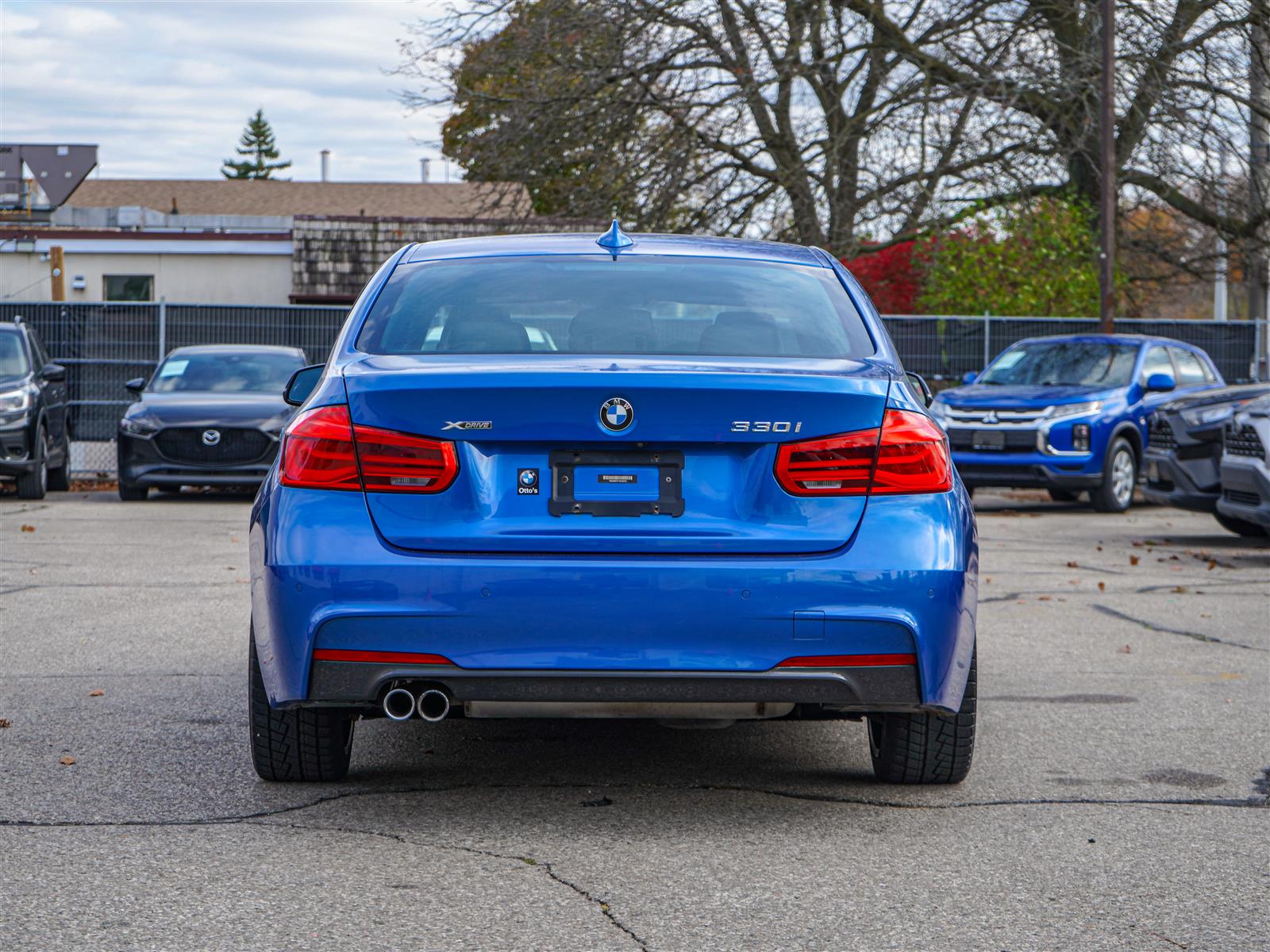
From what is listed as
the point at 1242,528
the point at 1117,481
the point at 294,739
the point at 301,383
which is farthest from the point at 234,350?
the point at 294,739

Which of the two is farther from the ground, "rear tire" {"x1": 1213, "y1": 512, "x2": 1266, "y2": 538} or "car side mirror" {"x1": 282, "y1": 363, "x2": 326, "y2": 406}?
"car side mirror" {"x1": 282, "y1": 363, "x2": 326, "y2": 406}

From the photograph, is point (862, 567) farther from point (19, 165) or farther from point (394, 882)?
point (19, 165)

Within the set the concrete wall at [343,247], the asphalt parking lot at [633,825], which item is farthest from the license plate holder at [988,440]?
the concrete wall at [343,247]

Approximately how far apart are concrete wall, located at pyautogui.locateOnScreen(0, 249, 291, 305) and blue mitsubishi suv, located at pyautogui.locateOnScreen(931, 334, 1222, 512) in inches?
844

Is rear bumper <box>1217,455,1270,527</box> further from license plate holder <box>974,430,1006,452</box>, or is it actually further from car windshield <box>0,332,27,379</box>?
car windshield <box>0,332,27,379</box>

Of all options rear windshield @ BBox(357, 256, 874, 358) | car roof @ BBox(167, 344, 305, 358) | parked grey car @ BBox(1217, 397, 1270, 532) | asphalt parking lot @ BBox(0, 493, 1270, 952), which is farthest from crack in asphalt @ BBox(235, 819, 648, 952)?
car roof @ BBox(167, 344, 305, 358)

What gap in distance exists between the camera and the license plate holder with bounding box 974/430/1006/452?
54.7 ft

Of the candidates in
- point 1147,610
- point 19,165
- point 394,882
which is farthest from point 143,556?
point 19,165

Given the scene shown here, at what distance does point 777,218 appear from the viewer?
25016 mm

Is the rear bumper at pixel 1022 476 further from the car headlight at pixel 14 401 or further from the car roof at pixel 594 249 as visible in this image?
the car roof at pixel 594 249

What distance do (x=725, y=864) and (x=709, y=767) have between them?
1.14 m

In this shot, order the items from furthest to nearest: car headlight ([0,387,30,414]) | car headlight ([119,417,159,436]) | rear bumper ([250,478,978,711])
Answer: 1. car headlight ([119,417,159,436])
2. car headlight ([0,387,30,414])
3. rear bumper ([250,478,978,711])

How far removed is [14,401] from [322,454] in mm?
12494

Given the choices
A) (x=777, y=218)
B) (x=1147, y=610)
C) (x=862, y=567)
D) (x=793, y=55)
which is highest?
(x=793, y=55)
